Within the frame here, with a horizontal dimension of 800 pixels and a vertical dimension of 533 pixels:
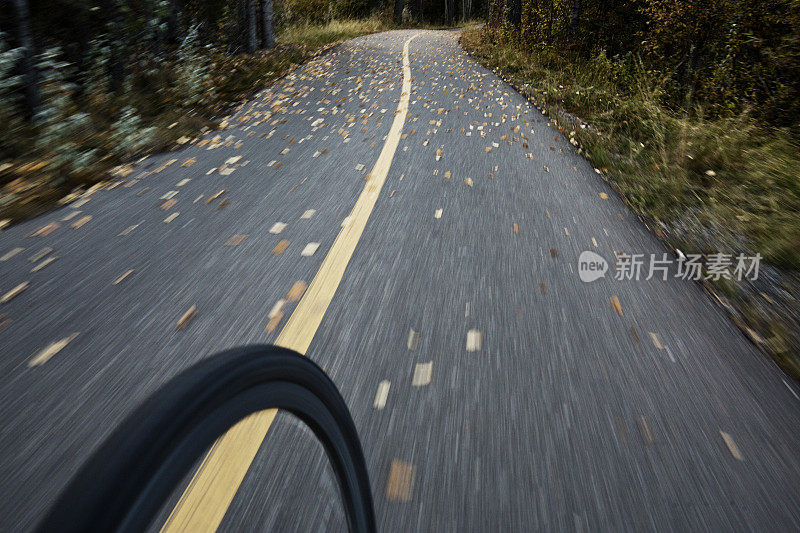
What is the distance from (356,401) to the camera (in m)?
2.31

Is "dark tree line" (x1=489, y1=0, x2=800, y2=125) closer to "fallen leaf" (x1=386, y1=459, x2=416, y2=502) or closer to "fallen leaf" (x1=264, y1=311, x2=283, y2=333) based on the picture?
"fallen leaf" (x1=264, y1=311, x2=283, y2=333)

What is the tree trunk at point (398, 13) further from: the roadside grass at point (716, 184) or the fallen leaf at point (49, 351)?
the fallen leaf at point (49, 351)

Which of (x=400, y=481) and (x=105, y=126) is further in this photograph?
(x=105, y=126)

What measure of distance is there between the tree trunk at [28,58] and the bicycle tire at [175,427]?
698cm

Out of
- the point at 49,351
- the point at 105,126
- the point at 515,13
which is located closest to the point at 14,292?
the point at 49,351

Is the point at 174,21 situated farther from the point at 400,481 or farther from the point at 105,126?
the point at 400,481

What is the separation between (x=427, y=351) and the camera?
8.78ft

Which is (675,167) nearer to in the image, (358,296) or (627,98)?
(627,98)

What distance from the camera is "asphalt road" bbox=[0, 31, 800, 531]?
188cm

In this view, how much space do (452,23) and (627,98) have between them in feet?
120

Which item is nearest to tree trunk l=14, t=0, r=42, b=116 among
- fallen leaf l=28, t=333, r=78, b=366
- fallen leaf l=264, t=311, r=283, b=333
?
fallen leaf l=28, t=333, r=78, b=366

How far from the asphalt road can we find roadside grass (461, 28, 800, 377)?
268 millimetres

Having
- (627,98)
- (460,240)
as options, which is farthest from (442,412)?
(627,98)

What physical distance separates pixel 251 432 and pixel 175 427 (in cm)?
144
